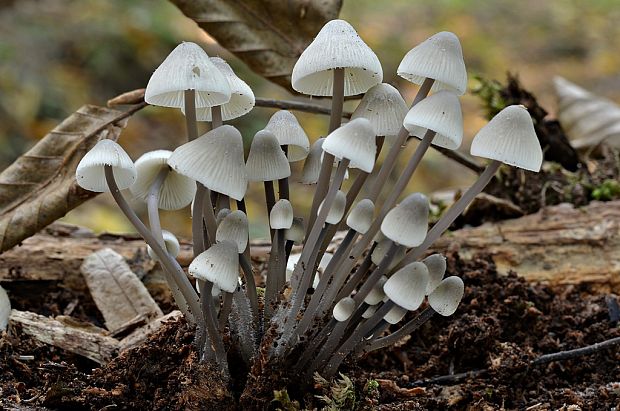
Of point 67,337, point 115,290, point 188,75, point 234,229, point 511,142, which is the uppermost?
point 188,75

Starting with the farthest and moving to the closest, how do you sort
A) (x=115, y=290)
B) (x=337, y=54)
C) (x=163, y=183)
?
(x=115, y=290), (x=163, y=183), (x=337, y=54)

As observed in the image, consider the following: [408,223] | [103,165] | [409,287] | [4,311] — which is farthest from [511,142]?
[4,311]

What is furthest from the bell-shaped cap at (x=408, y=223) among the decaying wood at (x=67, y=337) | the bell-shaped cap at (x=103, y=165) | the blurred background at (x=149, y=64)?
the blurred background at (x=149, y=64)

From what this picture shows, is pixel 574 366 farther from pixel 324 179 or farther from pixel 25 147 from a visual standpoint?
pixel 25 147

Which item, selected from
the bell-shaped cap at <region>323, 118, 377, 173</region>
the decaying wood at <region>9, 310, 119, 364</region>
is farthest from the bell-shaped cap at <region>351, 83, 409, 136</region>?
the decaying wood at <region>9, 310, 119, 364</region>

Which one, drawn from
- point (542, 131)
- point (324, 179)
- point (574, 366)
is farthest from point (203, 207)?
point (542, 131)

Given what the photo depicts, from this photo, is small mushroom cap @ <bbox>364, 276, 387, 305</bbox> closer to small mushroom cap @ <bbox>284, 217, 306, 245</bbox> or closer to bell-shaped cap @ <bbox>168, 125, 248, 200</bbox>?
small mushroom cap @ <bbox>284, 217, 306, 245</bbox>

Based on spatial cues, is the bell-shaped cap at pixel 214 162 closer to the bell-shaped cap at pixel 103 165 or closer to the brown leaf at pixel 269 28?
the bell-shaped cap at pixel 103 165

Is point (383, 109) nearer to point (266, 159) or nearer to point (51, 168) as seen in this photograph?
point (266, 159)
